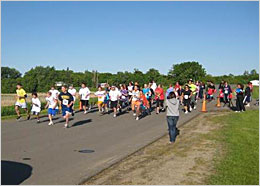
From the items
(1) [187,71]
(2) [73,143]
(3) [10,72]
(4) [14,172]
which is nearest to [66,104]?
(2) [73,143]

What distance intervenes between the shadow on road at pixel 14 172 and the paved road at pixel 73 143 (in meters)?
0.11

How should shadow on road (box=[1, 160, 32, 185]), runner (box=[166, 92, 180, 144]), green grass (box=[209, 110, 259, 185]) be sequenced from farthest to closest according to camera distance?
runner (box=[166, 92, 180, 144])
green grass (box=[209, 110, 259, 185])
shadow on road (box=[1, 160, 32, 185])

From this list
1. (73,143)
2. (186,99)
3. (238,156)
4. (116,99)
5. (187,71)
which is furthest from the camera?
(187,71)

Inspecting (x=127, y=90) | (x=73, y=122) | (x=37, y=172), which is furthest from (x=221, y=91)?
(x=37, y=172)

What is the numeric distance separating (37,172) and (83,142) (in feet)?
11.6

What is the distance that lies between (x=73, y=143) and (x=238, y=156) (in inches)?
191

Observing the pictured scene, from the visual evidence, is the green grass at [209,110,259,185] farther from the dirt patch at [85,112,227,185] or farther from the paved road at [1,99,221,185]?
the paved road at [1,99,221,185]

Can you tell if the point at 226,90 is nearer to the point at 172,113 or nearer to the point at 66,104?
the point at 172,113

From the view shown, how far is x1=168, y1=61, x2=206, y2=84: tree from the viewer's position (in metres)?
110

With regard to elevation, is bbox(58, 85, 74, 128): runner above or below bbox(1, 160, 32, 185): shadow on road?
above

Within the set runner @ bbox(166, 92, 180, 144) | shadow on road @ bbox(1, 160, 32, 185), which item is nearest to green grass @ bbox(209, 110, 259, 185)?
runner @ bbox(166, 92, 180, 144)

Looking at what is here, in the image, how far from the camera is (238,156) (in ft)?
27.5

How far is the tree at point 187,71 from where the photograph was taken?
4323 inches

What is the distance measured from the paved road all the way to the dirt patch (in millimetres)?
407
